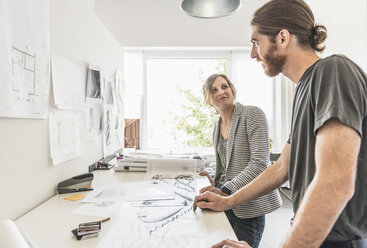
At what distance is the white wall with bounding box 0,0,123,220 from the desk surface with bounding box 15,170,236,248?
0.20ft

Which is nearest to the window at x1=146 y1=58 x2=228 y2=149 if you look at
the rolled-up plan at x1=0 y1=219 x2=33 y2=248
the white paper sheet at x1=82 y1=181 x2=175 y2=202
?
the white paper sheet at x1=82 y1=181 x2=175 y2=202

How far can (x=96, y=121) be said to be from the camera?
5.09 ft

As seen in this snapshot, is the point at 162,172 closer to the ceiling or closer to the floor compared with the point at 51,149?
closer to the floor

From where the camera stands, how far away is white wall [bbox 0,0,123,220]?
0.74m

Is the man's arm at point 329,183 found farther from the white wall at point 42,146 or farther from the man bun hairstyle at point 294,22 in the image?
the white wall at point 42,146

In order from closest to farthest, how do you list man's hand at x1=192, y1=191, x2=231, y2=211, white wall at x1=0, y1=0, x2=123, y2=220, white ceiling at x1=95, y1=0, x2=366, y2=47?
white wall at x1=0, y1=0, x2=123, y2=220, man's hand at x1=192, y1=191, x2=231, y2=211, white ceiling at x1=95, y1=0, x2=366, y2=47

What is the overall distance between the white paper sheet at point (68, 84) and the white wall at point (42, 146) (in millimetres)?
49

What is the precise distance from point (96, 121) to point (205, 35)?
2.24 metres

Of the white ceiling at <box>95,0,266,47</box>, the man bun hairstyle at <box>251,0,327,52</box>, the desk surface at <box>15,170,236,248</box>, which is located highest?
the white ceiling at <box>95,0,266,47</box>

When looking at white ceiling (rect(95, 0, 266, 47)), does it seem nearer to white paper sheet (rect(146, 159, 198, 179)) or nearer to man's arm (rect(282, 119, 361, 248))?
white paper sheet (rect(146, 159, 198, 179))

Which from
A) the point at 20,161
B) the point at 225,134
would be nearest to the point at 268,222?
the point at 225,134

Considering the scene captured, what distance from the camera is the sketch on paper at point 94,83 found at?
4.67ft

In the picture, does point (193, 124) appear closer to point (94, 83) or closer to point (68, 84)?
point (94, 83)

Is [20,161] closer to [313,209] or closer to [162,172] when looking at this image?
[162,172]
